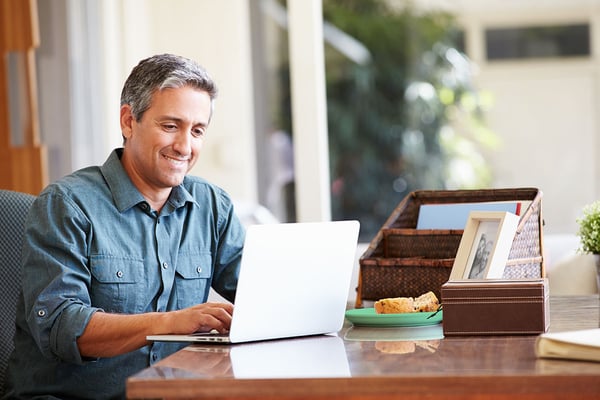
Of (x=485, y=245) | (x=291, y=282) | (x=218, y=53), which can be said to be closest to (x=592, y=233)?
(x=485, y=245)

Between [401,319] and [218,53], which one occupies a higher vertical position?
[218,53]

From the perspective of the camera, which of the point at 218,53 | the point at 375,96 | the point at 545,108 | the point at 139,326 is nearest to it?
the point at 139,326

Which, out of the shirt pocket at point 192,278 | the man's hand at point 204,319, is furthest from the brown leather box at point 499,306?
Result: the shirt pocket at point 192,278

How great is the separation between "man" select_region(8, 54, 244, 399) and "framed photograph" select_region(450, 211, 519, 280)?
20.2 inches

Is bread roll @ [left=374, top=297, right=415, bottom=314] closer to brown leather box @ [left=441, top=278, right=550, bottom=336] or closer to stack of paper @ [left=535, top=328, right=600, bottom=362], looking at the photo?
brown leather box @ [left=441, top=278, right=550, bottom=336]

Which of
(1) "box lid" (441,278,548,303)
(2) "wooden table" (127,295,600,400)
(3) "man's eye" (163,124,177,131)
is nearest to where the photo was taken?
(2) "wooden table" (127,295,600,400)

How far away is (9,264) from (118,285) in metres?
0.29

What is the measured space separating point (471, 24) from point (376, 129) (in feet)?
2.36

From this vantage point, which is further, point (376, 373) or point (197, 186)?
point (197, 186)

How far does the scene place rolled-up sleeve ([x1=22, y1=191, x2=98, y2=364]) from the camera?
1.76 meters

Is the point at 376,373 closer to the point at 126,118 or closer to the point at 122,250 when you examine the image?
the point at 122,250

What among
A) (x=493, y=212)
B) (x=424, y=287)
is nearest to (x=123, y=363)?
(x=424, y=287)

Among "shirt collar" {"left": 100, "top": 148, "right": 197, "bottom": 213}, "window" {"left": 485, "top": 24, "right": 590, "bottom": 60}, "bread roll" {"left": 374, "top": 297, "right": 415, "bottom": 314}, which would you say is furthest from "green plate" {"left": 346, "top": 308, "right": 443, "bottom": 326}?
"window" {"left": 485, "top": 24, "right": 590, "bottom": 60}

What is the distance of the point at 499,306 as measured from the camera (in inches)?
63.4
